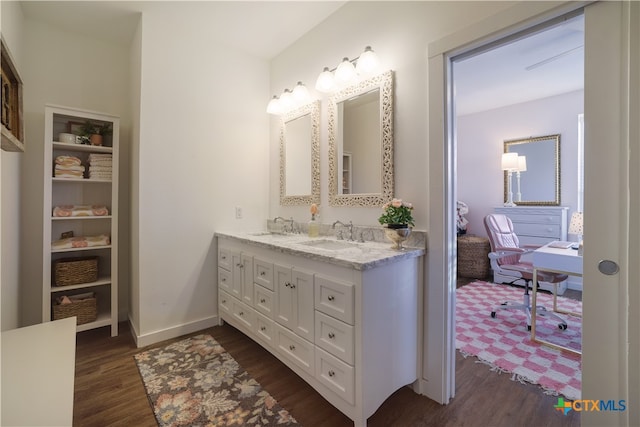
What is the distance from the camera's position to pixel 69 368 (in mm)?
914

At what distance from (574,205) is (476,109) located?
6.43 ft

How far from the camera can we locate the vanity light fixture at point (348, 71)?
6.24 feet

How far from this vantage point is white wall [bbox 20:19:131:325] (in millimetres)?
2328

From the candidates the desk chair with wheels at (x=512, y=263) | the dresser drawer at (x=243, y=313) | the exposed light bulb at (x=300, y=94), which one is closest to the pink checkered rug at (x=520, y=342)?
the desk chair with wheels at (x=512, y=263)

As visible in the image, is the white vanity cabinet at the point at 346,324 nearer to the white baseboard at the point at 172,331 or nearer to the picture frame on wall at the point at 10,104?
the white baseboard at the point at 172,331

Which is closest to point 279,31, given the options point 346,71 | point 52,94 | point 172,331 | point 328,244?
point 346,71

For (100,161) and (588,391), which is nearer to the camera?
(588,391)

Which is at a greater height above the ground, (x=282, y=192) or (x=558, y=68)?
(x=558, y=68)

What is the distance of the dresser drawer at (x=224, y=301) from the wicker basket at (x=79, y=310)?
39.8 inches

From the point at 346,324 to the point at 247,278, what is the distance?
1.04 m

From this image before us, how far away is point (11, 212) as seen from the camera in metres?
1.99

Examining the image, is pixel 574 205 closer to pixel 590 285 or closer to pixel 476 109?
pixel 476 109

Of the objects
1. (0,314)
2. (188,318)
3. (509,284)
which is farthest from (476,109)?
(0,314)

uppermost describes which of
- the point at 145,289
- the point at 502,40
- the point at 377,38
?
the point at 377,38
